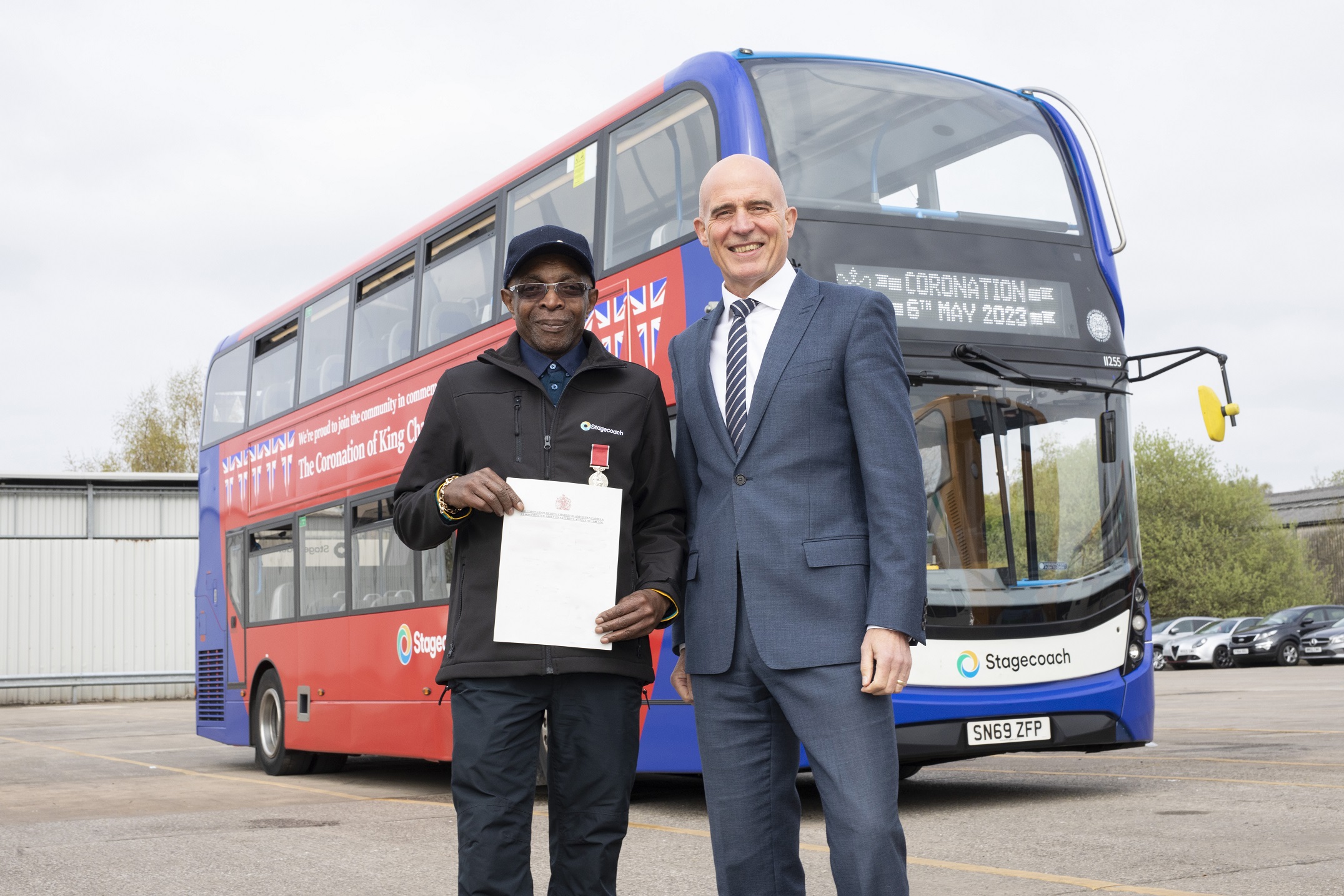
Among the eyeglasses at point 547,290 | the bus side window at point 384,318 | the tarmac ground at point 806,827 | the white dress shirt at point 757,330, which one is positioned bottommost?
the tarmac ground at point 806,827

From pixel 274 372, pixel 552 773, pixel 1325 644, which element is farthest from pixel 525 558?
pixel 1325 644

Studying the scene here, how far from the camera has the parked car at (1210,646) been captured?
34031mm

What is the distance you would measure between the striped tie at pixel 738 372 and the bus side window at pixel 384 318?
7607 mm

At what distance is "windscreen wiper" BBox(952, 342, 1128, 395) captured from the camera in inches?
308

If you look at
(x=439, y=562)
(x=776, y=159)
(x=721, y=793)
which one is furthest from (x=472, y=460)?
(x=439, y=562)

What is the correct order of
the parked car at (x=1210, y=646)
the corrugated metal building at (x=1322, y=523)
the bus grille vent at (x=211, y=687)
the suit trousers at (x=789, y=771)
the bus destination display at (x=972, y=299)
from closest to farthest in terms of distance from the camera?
the suit trousers at (x=789, y=771) → the bus destination display at (x=972, y=299) → the bus grille vent at (x=211, y=687) → the parked car at (x=1210, y=646) → the corrugated metal building at (x=1322, y=523)

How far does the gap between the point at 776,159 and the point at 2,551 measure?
27.3 m

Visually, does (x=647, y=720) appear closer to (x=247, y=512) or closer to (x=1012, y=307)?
(x=1012, y=307)

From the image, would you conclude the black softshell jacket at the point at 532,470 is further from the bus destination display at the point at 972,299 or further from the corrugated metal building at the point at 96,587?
the corrugated metal building at the point at 96,587

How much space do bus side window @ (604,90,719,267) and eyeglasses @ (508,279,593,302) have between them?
4.31m

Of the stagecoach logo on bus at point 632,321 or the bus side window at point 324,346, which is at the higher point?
the bus side window at point 324,346

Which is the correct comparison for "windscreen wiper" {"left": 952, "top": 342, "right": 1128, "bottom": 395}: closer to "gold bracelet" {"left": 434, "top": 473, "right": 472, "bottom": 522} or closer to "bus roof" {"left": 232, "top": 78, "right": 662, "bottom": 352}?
"bus roof" {"left": 232, "top": 78, "right": 662, "bottom": 352}

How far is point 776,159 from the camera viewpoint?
304 inches

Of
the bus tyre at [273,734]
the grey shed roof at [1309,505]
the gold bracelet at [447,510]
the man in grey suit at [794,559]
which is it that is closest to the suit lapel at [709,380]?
the man in grey suit at [794,559]
